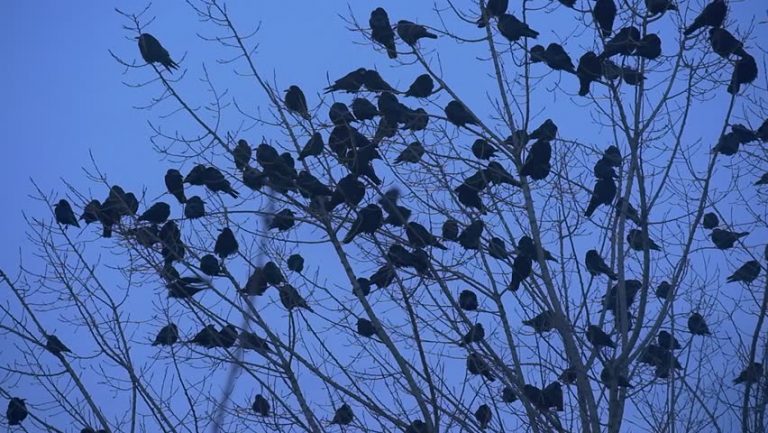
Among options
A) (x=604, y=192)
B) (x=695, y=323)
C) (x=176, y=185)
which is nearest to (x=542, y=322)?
(x=604, y=192)

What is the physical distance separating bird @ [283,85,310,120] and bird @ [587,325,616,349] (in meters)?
2.12

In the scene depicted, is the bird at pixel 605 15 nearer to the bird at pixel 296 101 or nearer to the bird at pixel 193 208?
the bird at pixel 296 101

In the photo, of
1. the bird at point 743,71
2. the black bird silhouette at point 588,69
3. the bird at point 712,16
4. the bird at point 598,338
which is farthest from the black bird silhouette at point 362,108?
the bird at point 743,71

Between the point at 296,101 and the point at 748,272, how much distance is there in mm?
3234

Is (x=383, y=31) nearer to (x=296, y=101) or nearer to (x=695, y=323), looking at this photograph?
(x=296, y=101)

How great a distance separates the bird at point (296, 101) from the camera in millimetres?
6055

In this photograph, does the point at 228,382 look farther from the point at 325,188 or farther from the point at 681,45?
the point at 681,45

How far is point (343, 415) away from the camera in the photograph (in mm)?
5984

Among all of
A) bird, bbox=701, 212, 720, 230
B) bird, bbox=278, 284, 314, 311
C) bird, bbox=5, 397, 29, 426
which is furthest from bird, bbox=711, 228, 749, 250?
bird, bbox=5, 397, 29, 426

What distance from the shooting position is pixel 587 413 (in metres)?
5.84

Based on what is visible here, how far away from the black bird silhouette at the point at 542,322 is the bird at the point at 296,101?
185 cm

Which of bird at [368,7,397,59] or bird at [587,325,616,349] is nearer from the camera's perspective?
bird at [587,325,616,349]

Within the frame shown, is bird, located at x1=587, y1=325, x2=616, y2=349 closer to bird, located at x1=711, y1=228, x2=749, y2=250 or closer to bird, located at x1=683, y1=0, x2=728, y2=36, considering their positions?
bird, located at x1=711, y1=228, x2=749, y2=250

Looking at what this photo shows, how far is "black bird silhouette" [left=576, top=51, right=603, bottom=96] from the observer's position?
624cm
